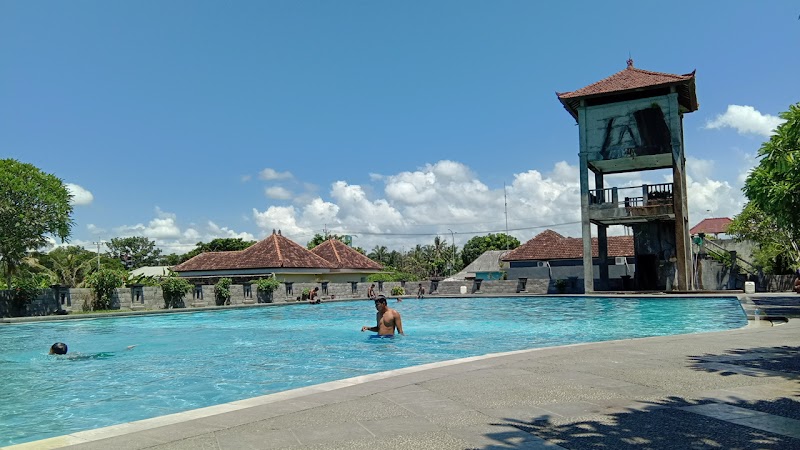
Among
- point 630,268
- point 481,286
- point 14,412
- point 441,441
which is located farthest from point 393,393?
point 630,268

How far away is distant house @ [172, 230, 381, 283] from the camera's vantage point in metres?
43.4

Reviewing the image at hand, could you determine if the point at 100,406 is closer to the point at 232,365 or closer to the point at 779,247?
the point at 232,365

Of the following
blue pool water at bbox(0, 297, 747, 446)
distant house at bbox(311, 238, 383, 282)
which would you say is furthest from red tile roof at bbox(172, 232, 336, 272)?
blue pool water at bbox(0, 297, 747, 446)

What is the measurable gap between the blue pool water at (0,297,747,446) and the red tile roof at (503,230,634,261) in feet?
64.6

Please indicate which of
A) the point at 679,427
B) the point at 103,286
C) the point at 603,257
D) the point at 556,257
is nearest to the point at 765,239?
the point at 603,257

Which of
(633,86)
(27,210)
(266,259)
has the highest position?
(633,86)

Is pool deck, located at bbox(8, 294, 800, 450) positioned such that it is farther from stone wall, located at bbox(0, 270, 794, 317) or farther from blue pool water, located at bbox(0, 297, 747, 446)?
stone wall, located at bbox(0, 270, 794, 317)

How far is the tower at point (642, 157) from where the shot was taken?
97.1 ft

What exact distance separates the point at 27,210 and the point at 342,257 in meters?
29.2

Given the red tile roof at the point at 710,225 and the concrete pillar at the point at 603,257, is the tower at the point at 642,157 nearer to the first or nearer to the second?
the concrete pillar at the point at 603,257

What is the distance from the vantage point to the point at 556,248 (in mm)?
48844

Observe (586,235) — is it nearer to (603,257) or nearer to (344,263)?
(603,257)

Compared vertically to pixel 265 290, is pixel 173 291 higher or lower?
higher

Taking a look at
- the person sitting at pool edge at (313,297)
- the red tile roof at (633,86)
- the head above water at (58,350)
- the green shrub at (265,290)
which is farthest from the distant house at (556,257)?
the head above water at (58,350)
